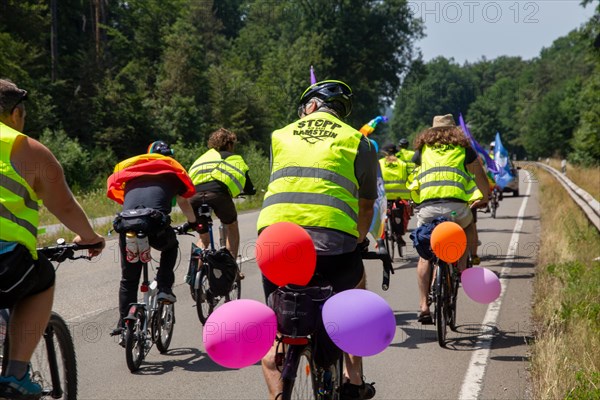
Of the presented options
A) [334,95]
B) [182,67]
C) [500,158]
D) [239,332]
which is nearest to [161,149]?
[334,95]

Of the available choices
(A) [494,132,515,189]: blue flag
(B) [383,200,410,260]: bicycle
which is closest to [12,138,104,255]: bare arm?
(B) [383,200,410,260]: bicycle

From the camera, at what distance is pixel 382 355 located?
6.68 metres

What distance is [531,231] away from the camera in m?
17.4

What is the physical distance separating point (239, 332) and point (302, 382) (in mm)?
438

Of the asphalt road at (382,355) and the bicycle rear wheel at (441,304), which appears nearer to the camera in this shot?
the asphalt road at (382,355)

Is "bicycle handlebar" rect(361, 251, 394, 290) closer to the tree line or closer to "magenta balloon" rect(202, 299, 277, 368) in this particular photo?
"magenta balloon" rect(202, 299, 277, 368)

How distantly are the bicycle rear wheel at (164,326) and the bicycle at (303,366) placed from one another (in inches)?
116

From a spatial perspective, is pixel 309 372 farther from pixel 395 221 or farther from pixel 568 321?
pixel 395 221

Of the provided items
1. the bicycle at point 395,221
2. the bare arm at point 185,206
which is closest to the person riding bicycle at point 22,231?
the bare arm at point 185,206

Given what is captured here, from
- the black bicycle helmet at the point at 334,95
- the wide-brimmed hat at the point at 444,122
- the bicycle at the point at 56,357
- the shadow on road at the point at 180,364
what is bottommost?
the shadow on road at the point at 180,364

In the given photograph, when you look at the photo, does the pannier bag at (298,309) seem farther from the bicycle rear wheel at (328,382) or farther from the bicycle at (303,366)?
the bicycle rear wheel at (328,382)

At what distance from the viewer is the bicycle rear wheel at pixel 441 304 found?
6746 millimetres

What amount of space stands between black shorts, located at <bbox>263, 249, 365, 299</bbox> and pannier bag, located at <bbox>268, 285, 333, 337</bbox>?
0.30 metres

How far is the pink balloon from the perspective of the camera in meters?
6.84
